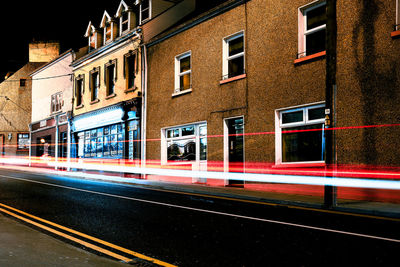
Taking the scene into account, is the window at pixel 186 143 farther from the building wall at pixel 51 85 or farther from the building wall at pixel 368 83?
the building wall at pixel 51 85

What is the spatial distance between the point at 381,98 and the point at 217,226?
6.51m

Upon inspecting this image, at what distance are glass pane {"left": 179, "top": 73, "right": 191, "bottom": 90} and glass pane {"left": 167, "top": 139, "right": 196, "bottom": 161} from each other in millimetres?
2687

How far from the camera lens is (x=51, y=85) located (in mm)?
33688

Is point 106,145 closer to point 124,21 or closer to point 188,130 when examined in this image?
point 124,21

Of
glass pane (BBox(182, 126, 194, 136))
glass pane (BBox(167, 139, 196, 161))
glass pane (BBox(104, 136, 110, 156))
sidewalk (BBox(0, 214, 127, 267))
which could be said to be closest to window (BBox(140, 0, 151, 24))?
glass pane (BBox(104, 136, 110, 156))

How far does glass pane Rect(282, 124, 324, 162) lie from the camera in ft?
41.9

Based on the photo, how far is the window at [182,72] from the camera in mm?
18984

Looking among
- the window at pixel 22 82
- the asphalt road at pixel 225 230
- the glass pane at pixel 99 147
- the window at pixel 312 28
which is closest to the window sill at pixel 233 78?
the window at pixel 312 28

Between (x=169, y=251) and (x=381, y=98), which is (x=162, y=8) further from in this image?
(x=169, y=251)

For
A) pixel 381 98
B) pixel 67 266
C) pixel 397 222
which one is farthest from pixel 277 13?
pixel 67 266

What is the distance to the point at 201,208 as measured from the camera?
32.4 ft

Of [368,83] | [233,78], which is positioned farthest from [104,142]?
[368,83]

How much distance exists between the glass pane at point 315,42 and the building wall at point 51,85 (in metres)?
22.0

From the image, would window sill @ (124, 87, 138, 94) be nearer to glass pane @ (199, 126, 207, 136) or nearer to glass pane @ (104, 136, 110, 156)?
glass pane @ (104, 136, 110, 156)
